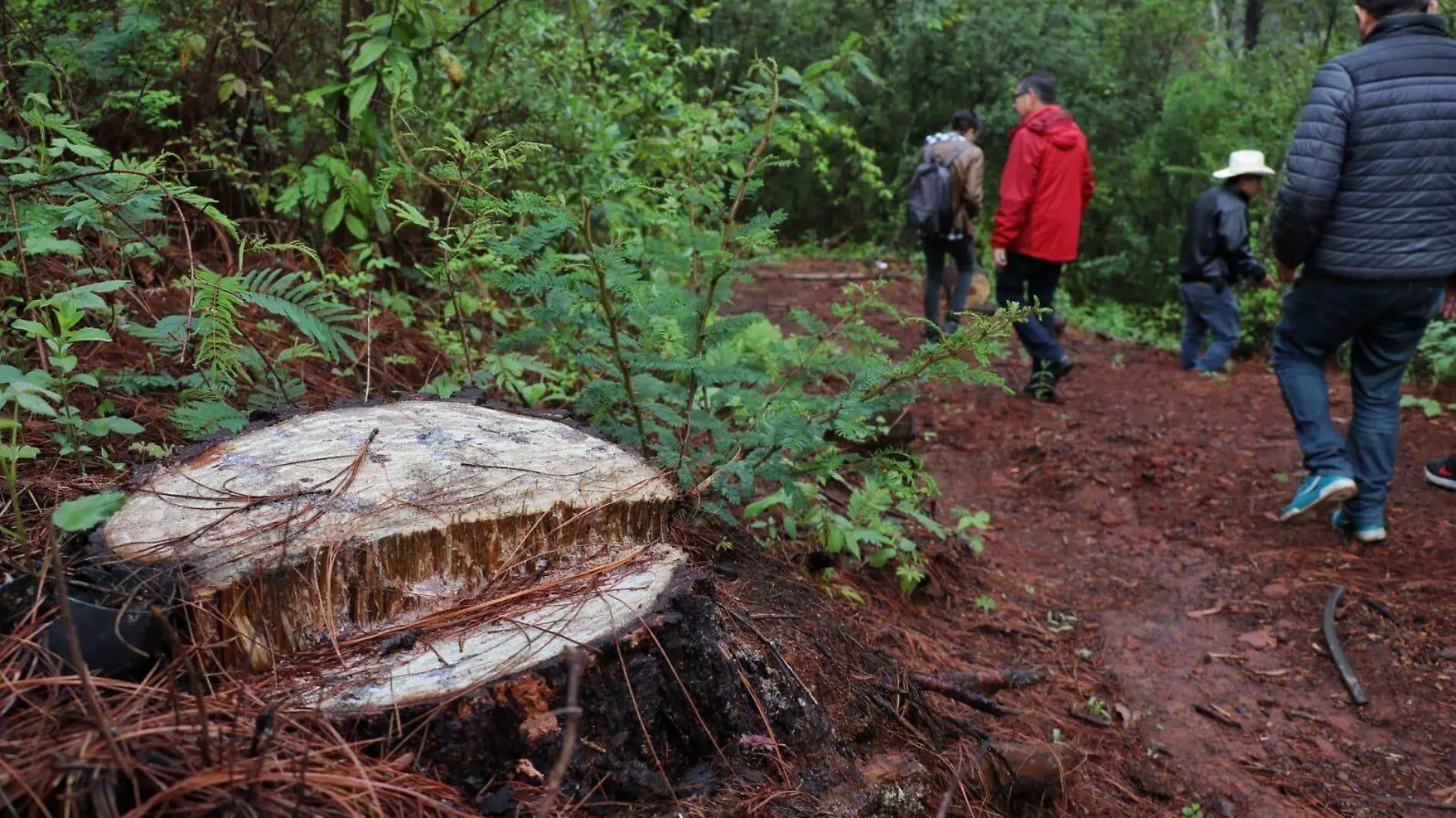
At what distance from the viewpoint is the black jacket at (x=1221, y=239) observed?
8.02 metres

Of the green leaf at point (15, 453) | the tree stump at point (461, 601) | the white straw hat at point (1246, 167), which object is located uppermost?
the white straw hat at point (1246, 167)

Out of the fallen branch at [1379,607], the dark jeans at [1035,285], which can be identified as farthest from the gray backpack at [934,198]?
the fallen branch at [1379,607]

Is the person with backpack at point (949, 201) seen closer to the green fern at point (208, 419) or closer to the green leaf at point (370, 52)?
the green leaf at point (370, 52)

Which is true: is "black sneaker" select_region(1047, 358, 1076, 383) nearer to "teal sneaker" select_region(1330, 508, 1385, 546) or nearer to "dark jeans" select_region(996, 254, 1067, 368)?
"dark jeans" select_region(996, 254, 1067, 368)

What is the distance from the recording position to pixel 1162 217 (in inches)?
503

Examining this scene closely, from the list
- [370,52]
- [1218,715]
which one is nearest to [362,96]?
[370,52]

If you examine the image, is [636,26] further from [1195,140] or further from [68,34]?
[1195,140]

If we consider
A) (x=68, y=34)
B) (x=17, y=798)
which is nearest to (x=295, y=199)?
(x=68, y=34)

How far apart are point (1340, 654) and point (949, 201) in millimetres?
4771

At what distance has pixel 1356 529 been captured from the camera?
4770 millimetres

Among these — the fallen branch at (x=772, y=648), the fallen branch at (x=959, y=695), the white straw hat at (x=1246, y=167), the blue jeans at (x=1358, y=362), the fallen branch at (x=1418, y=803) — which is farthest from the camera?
the white straw hat at (x=1246, y=167)

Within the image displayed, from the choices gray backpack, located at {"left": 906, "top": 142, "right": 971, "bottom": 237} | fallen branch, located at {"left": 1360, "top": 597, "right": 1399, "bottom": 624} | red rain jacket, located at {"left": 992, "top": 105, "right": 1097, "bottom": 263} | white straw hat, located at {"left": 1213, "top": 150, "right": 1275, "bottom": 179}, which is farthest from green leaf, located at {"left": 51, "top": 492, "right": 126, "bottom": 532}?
white straw hat, located at {"left": 1213, "top": 150, "right": 1275, "bottom": 179}

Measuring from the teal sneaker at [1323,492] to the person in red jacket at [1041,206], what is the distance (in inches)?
95.4

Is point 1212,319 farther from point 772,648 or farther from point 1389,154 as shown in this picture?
point 772,648
